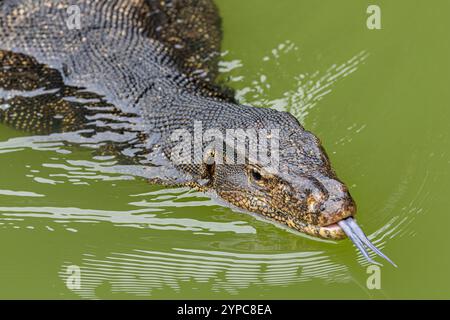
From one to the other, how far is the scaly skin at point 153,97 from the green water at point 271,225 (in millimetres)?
241

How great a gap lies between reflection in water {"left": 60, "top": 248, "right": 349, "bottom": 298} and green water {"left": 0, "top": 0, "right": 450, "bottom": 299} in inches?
0.4

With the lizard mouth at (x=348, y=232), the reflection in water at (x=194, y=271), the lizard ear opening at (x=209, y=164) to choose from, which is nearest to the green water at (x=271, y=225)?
the reflection in water at (x=194, y=271)

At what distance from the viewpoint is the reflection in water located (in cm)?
620

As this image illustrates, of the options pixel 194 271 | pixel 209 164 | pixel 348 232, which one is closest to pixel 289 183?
pixel 348 232

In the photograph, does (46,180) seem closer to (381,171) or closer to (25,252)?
(25,252)

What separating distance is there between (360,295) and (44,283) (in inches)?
93.1

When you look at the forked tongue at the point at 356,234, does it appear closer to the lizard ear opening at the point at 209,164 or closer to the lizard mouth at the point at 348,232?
the lizard mouth at the point at 348,232

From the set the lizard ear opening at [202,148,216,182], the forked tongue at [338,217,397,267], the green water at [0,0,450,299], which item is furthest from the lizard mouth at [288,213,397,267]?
the lizard ear opening at [202,148,216,182]

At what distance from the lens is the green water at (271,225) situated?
6.22 meters

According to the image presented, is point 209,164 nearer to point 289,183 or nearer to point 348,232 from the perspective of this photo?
point 289,183

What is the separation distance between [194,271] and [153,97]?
161 centimetres

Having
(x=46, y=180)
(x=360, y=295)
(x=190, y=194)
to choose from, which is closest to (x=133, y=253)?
(x=190, y=194)

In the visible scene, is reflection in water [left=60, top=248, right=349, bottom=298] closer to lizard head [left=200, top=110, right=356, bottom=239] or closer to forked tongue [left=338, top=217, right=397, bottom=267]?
lizard head [left=200, top=110, right=356, bottom=239]

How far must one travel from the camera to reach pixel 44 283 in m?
6.24
